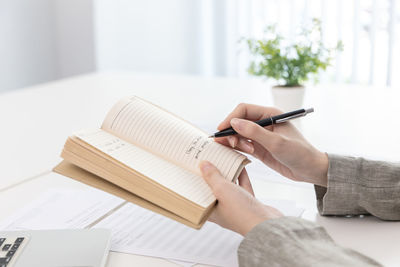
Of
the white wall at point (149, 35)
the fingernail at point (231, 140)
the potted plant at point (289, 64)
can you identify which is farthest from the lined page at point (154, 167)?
the white wall at point (149, 35)

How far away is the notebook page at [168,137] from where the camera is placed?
0.83 metres

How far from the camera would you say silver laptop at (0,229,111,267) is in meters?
0.71

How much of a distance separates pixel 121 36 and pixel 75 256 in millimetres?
3279

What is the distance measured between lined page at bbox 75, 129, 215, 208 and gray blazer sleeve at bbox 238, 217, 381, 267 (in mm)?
92

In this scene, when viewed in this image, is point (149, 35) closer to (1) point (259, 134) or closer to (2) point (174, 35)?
(2) point (174, 35)

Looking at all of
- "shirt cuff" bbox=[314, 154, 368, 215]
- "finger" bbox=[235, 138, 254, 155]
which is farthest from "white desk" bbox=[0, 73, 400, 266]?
"finger" bbox=[235, 138, 254, 155]

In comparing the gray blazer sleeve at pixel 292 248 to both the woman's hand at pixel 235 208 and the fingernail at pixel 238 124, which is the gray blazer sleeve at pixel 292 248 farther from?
the fingernail at pixel 238 124

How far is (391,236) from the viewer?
31.5 inches

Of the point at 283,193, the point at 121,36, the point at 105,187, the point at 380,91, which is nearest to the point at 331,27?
the point at 121,36

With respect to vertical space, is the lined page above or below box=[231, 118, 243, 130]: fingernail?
below

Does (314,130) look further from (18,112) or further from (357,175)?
(18,112)

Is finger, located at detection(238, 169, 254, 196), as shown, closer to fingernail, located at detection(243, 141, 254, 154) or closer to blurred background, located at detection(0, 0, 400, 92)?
fingernail, located at detection(243, 141, 254, 154)

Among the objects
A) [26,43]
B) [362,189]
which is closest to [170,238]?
[362,189]

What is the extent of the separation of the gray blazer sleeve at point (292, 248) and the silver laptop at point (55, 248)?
21cm
